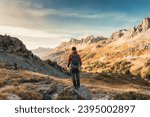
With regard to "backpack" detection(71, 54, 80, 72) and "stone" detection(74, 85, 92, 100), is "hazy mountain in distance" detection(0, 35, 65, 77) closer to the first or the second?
"stone" detection(74, 85, 92, 100)

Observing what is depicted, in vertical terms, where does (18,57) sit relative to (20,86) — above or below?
above

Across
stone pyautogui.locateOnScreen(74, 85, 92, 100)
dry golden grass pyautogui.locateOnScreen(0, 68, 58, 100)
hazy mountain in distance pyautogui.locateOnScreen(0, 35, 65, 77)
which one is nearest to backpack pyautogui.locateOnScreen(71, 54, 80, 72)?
stone pyautogui.locateOnScreen(74, 85, 92, 100)

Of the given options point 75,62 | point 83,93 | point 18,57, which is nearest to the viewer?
point 75,62

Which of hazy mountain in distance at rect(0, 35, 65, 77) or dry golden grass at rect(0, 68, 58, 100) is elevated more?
hazy mountain in distance at rect(0, 35, 65, 77)

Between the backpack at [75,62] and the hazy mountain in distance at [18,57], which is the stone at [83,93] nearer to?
the backpack at [75,62]

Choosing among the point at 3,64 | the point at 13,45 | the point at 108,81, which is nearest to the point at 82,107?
the point at 3,64

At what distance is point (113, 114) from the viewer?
23.8 metres

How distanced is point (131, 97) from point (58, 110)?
2005 cm

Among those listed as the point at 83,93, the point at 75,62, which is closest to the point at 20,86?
the point at 83,93

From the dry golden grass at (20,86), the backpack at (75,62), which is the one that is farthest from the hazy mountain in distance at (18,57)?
the backpack at (75,62)

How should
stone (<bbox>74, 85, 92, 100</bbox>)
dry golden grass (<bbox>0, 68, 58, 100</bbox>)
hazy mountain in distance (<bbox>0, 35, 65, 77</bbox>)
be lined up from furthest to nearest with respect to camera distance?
hazy mountain in distance (<bbox>0, 35, 65, 77</bbox>) < stone (<bbox>74, 85, 92, 100</bbox>) < dry golden grass (<bbox>0, 68, 58, 100</bbox>)

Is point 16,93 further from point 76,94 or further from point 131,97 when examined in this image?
point 131,97

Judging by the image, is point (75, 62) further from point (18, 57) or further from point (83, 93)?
point (18, 57)

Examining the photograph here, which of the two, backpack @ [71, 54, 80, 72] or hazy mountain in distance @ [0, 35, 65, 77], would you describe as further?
hazy mountain in distance @ [0, 35, 65, 77]
